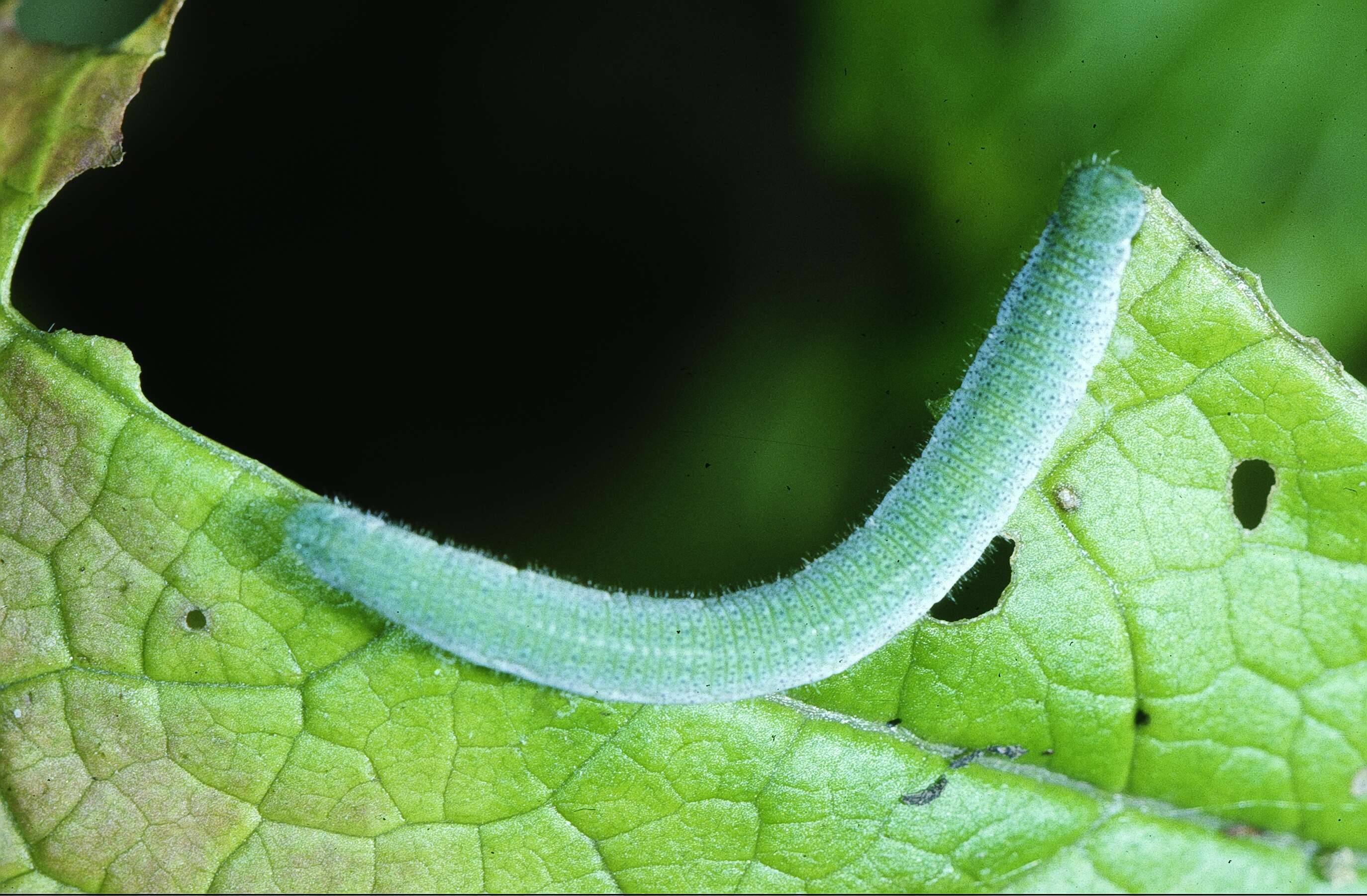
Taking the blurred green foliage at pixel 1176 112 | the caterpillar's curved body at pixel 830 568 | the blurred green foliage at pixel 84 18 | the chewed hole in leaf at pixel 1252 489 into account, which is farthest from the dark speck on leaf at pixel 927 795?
the blurred green foliage at pixel 84 18

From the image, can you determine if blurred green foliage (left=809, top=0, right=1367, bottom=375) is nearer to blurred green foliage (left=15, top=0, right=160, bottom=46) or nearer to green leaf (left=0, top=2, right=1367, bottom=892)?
green leaf (left=0, top=2, right=1367, bottom=892)

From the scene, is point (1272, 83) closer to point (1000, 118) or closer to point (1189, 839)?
point (1000, 118)

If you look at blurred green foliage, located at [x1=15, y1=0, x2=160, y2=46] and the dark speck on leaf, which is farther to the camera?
blurred green foliage, located at [x1=15, y1=0, x2=160, y2=46]

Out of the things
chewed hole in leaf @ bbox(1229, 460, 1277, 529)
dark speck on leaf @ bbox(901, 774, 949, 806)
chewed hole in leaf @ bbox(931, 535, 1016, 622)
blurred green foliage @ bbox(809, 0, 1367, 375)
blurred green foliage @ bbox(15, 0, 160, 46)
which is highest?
blurred green foliage @ bbox(809, 0, 1367, 375)

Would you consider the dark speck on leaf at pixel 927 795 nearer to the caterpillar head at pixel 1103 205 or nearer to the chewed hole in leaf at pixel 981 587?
the chewed hole in leaf at pixel 981 587

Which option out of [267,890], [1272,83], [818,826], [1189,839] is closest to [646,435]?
[818,826]

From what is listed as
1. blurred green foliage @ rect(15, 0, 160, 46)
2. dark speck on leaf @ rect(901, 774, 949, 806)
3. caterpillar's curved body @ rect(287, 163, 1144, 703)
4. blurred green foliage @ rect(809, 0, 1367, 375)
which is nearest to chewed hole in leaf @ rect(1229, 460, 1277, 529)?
caterpillar's curved body @ rect(287, 163, 1144, 703)

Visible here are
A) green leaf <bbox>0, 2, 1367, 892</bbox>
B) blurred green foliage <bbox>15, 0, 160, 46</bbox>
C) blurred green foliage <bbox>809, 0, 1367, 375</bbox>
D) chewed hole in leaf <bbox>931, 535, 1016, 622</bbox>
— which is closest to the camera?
green leaf <bbox>0, 2, 1367, 892</bbox>
